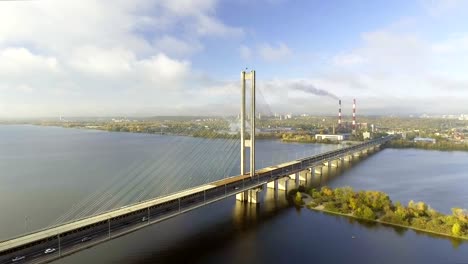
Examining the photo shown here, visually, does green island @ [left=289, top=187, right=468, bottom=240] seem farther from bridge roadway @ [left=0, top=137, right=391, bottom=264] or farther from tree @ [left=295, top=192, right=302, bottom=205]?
bridge roadway @ [left=0, top=137, right=391, bottom=264]

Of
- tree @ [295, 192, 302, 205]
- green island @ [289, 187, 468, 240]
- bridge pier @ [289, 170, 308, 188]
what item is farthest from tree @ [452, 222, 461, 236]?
bridge pier @ [289, 170, 308, 188]

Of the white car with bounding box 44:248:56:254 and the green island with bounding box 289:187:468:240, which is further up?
the white car with bounding box 44:248:56:254

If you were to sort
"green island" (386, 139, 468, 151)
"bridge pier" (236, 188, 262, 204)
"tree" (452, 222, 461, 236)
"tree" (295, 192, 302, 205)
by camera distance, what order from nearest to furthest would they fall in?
"tree" (452, 222, 461, 236), "bridge pier" (236, 188, 262, 204), "tree" (295, 192, 302, 205), "green island" (386, 139, 468, 151)

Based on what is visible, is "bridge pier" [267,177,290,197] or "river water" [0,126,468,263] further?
"bridge pier" [267,177,290,197]

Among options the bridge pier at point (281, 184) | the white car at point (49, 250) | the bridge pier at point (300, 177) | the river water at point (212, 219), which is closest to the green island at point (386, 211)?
the river water at point (212, 219)

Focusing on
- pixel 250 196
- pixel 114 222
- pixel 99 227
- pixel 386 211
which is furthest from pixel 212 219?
pixel 386 211

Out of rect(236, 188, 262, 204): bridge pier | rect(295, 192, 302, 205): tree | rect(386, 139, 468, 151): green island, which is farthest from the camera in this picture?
rect(386, 139, 468, 151): green island

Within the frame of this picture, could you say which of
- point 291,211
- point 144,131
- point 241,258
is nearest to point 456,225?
point 291,211

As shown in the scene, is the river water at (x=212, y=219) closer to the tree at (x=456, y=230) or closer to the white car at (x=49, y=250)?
the tree at (x=456, y=230)

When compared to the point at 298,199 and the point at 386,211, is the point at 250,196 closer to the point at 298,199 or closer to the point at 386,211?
the point at 298,199
